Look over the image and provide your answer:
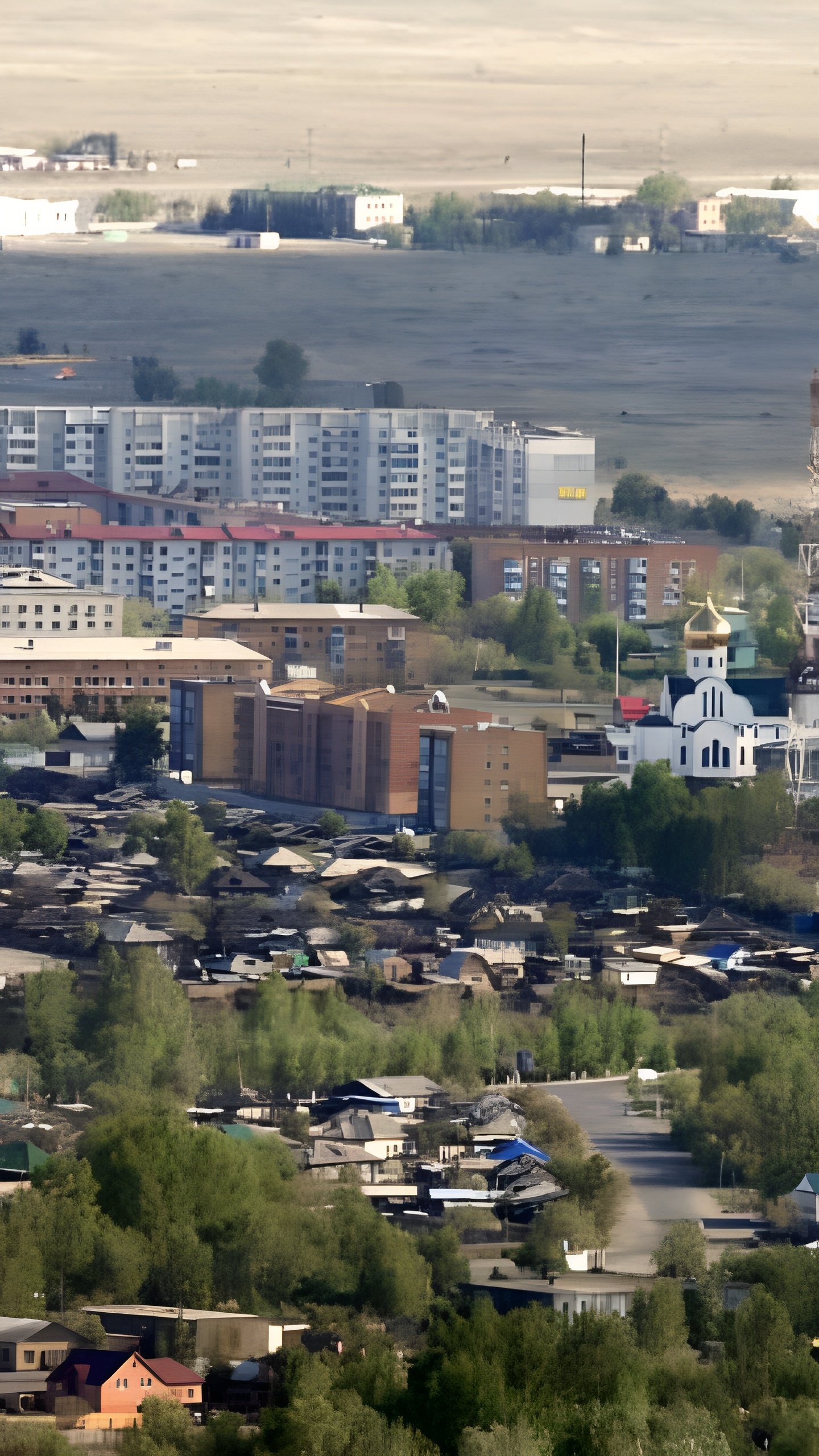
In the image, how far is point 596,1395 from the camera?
7.36m

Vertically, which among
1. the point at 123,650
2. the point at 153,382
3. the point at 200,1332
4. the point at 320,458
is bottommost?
the point at 123,650

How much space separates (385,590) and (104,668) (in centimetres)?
309

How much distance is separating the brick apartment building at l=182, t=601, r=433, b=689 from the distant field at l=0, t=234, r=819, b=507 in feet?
21.9

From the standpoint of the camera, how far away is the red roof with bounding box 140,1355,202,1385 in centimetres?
778

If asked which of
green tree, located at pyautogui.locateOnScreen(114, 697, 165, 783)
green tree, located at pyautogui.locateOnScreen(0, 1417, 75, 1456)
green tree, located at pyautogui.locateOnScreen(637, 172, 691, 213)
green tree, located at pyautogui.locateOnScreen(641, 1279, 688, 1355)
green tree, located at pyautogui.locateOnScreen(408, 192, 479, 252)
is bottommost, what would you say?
green tree, located at pyautogui.locateOnScreen(114, 697, 165, 783)

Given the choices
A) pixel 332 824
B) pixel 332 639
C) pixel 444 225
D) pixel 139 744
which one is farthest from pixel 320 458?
pixel 332 824

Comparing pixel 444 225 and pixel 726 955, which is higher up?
pixel 444 225

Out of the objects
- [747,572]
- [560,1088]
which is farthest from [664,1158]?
[747,572]

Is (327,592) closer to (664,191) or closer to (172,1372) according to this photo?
(664,191)

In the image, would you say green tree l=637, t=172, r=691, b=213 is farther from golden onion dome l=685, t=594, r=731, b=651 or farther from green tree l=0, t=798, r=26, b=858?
green tree l=0, t=798, r=26, b=858

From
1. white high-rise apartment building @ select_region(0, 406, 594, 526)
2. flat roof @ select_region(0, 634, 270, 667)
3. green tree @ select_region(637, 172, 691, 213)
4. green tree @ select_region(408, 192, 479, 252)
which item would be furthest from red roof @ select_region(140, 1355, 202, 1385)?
green tree @ select_region(637, 172, 691, 213)

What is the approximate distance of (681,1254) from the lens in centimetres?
922

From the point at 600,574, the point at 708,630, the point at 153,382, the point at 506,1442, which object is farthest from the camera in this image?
the point at 153,382

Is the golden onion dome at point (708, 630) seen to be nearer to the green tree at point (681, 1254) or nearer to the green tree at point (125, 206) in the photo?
the green tree at point (681, 1254)
